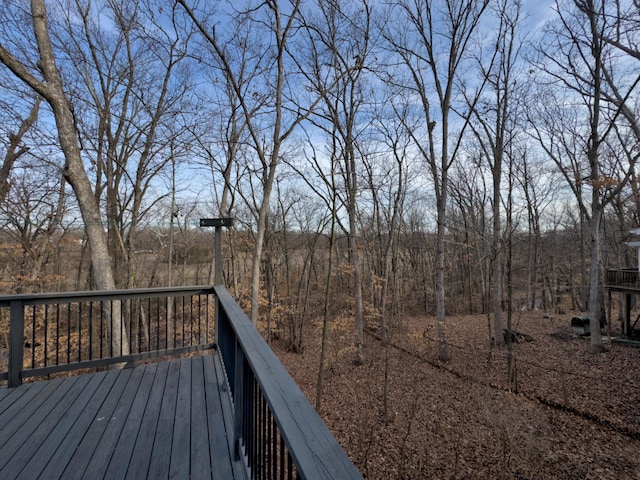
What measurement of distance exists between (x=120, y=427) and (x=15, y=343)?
1.48 metres

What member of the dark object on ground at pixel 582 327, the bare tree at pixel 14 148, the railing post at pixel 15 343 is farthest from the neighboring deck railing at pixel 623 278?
the bare tree at pixel 14 148

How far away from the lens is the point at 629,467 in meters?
4.99

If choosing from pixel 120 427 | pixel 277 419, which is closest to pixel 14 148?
pixel 120 427

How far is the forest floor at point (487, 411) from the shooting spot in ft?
17.3

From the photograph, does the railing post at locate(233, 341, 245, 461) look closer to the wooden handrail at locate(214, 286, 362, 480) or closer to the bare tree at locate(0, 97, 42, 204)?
the wooden handrail at locate(214, 286, 362, 480)

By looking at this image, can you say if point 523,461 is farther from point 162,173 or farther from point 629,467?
point 162,173

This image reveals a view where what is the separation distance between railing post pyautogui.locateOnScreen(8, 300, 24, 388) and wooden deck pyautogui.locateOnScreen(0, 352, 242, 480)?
0.10 meters

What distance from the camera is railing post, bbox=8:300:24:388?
8.80ft

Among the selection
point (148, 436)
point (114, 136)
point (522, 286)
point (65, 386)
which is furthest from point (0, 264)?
point (522, 286)

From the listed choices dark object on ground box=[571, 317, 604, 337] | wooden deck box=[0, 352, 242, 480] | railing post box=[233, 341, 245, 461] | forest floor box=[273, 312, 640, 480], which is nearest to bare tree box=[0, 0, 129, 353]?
wooden deck box=[0, 352, 242, 480]

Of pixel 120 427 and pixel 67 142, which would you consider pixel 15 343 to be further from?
pixel 67 142

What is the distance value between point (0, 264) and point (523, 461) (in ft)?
48.4

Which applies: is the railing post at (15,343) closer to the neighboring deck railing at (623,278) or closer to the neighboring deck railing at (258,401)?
the neighboring deck railing at (258,401)

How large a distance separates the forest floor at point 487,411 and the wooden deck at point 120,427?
13.9 feet
